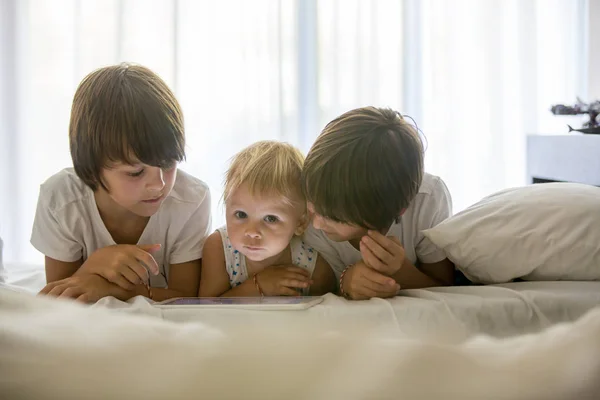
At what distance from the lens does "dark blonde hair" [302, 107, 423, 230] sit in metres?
0.94

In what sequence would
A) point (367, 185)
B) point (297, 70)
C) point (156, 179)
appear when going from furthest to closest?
point (297, 70)
point (156, 179)
point (367, 185)

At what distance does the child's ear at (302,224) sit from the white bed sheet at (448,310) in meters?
0.21

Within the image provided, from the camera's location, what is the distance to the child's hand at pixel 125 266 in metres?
1.00

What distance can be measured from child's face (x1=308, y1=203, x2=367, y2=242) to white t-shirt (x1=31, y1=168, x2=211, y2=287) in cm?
28

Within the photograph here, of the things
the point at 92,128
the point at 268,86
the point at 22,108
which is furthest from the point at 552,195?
the point at 22,108

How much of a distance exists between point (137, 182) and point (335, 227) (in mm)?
350

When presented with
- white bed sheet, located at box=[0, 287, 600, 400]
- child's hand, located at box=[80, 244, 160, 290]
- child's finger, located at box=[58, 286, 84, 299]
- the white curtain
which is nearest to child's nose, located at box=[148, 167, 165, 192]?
child's hand, located at box=[80, 244, 160, 290]

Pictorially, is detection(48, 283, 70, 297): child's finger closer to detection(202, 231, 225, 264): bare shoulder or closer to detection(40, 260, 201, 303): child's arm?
detection(40, 260, 201, 303): child's arm

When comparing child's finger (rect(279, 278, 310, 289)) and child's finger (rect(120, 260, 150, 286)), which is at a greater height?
child's finger (rect(120, 260, 150, 286))

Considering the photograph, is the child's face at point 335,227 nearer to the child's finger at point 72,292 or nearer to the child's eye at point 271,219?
the child's eye at point 271,219


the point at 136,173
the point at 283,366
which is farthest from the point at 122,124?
the point at 283,366

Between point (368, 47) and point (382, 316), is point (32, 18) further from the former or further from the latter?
point (382, 316)

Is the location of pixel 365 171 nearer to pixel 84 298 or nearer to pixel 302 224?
pixel 302 224

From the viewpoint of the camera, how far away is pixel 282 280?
1055mm
